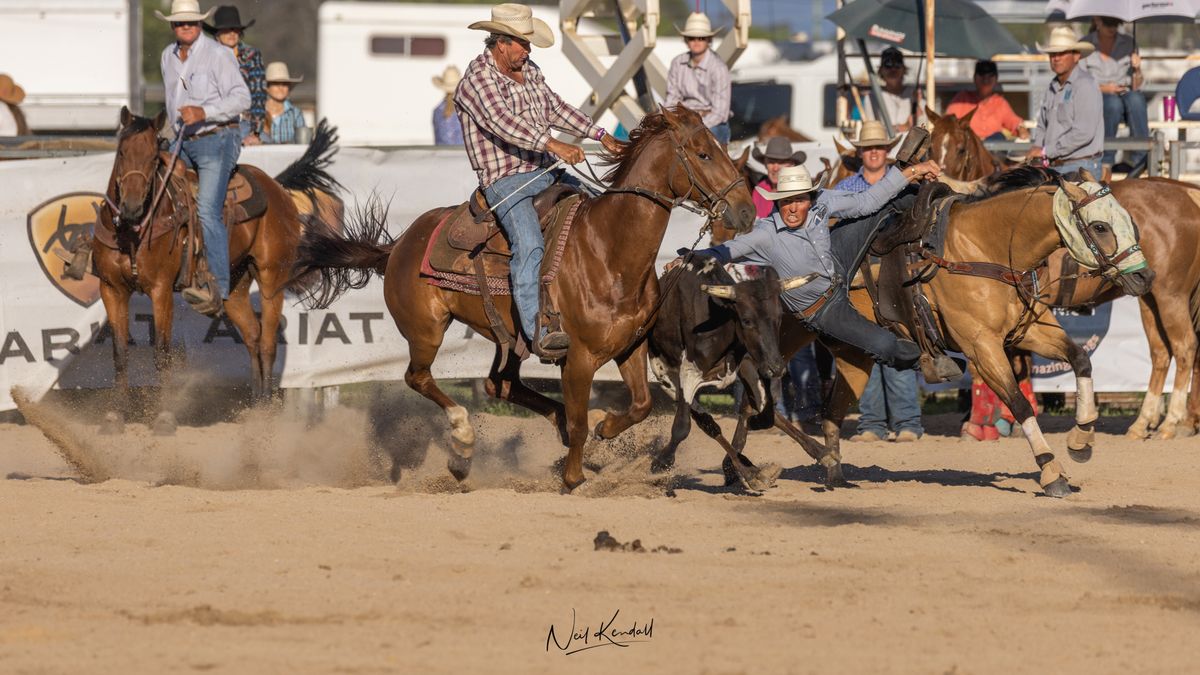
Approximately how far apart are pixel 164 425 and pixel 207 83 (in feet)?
7.85

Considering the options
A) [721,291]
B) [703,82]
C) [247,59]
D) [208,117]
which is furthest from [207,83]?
[721,291]

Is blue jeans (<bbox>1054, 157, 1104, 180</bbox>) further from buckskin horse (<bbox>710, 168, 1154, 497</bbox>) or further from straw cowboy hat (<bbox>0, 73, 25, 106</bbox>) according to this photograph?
straw cowboy hat (<bbox>0, 73, 25, 106</bbox>)

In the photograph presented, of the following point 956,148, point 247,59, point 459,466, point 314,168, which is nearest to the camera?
point 459,466

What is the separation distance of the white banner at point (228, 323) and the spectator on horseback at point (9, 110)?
11.8ft

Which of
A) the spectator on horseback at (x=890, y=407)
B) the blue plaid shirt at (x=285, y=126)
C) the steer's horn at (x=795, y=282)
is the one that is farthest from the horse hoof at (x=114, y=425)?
the spectator on horseback at (x=890, y=407)

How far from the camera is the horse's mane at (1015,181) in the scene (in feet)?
29.1

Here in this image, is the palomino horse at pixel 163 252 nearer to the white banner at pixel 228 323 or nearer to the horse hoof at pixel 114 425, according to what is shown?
the horse hoof at pixel 114 425

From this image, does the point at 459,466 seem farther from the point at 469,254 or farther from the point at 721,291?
the point at 721,291

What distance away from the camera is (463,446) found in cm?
889

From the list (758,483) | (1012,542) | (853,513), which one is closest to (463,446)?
(758,483)

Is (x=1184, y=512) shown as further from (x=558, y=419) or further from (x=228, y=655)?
(x=228, y=655)

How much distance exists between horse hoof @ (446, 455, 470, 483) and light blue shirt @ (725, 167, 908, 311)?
192 cm

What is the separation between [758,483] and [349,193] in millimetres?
4862

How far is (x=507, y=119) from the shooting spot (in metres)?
8.30
